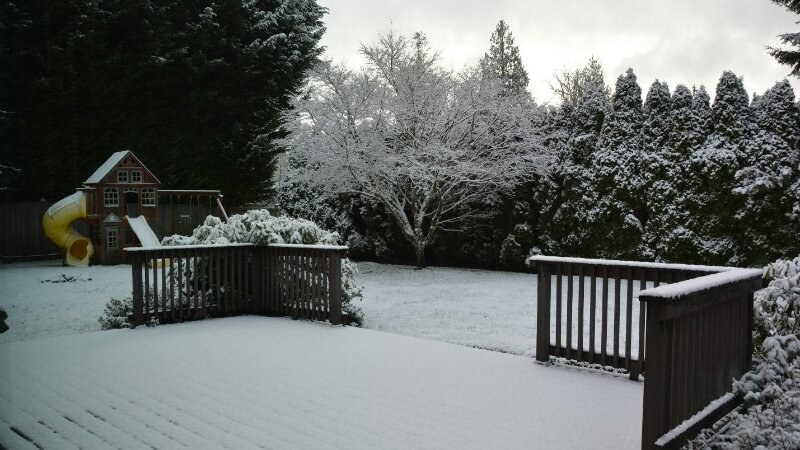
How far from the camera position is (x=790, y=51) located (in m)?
12.3

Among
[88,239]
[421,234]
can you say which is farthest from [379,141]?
[88,239]

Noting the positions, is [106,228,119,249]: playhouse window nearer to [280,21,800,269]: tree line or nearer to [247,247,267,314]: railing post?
[280,21,800,269]: tree line

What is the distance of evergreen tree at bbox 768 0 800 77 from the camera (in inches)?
463

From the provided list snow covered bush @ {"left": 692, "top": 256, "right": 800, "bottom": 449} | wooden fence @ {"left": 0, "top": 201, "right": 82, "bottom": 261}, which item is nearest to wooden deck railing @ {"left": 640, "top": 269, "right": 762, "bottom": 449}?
snow covered bush @ {"left": 692, "top": 256, "right": 800, "bottom": 449}

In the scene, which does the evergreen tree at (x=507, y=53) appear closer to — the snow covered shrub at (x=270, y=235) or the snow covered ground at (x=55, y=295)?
the snow covered ground at (x=55, y=295)

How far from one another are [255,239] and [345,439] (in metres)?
4.55

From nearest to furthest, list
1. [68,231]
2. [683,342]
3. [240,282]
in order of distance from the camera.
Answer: [683,342] → [240,282] → [68,231]

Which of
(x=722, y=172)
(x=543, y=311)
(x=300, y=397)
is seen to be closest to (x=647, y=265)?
(x=543, y=311)

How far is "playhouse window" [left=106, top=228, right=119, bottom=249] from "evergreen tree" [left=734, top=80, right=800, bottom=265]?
45.9 ft

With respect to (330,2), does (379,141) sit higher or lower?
lower

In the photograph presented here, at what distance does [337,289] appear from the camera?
22.4 feet

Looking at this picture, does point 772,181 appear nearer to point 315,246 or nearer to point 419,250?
point 419,250

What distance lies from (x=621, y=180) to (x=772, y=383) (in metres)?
8.98

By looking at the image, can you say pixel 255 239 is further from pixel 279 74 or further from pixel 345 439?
pixel 279 74
